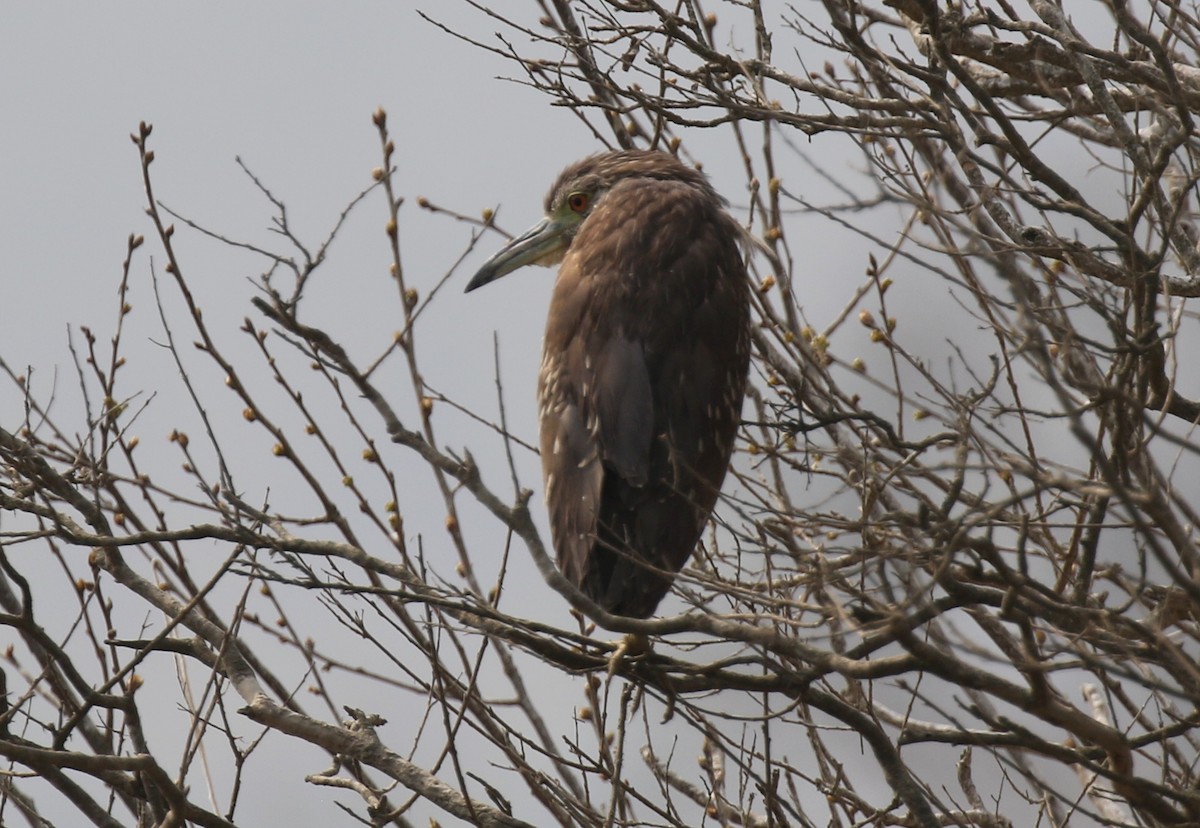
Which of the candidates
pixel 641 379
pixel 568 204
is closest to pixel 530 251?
pixel 568 204

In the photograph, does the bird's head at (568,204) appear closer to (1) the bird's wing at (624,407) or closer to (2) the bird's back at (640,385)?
(2) the bird's back at (640,385)

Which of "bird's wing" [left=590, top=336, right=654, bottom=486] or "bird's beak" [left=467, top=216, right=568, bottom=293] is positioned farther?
"bird's beak" [left=467, top=216, right=568, bottom=293]

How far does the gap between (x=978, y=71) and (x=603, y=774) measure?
2931 millimetres

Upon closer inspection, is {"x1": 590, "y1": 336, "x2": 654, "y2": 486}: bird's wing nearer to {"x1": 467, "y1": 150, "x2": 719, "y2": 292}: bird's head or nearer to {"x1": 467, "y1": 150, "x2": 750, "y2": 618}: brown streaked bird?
{"x1": 467, "y1": 150, "x2": 750, "y2": 618}: brown streaked bird

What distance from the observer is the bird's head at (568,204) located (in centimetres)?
574

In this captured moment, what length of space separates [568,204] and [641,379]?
5.09 ft

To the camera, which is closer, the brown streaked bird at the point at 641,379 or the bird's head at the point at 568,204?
the brown streaked bird at the point at 641,379

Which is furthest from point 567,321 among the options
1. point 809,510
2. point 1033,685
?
point 1033,685

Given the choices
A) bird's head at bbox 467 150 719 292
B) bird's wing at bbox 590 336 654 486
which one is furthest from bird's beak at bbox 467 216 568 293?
bird's wing at bbox 590 336 654 486

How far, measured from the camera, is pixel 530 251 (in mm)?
5918

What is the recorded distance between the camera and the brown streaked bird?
430cm

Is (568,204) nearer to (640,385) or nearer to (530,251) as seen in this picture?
(530,251)

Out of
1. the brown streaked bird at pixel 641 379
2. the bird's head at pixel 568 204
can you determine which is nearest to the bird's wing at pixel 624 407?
the brown streaked bird at pixel 641 379

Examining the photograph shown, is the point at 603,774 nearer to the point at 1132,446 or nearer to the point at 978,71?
the point at 1132,446
